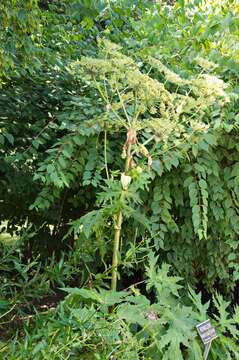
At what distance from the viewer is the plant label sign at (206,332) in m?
1.95

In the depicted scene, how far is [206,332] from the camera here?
77.8 inches

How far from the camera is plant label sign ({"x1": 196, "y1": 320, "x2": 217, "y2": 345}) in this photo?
1.95m

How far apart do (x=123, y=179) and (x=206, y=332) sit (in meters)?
0.72

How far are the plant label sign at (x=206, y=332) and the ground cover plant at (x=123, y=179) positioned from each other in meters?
0.05

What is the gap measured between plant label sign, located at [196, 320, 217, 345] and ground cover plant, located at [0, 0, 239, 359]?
1.8 inches

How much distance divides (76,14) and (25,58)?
0.87 metres

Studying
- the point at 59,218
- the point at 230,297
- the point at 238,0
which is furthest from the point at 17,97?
the point at 230,297

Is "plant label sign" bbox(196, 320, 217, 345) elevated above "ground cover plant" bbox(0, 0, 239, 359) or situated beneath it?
situated beneath

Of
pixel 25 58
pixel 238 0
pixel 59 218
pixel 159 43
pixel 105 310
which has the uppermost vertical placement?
pixel 238 0

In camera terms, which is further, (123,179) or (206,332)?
(206,332)

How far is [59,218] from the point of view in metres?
3.46

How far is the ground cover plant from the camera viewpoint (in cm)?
185

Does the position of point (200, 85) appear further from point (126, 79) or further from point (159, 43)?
point (159, 43)

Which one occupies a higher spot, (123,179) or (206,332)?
(123,179)
